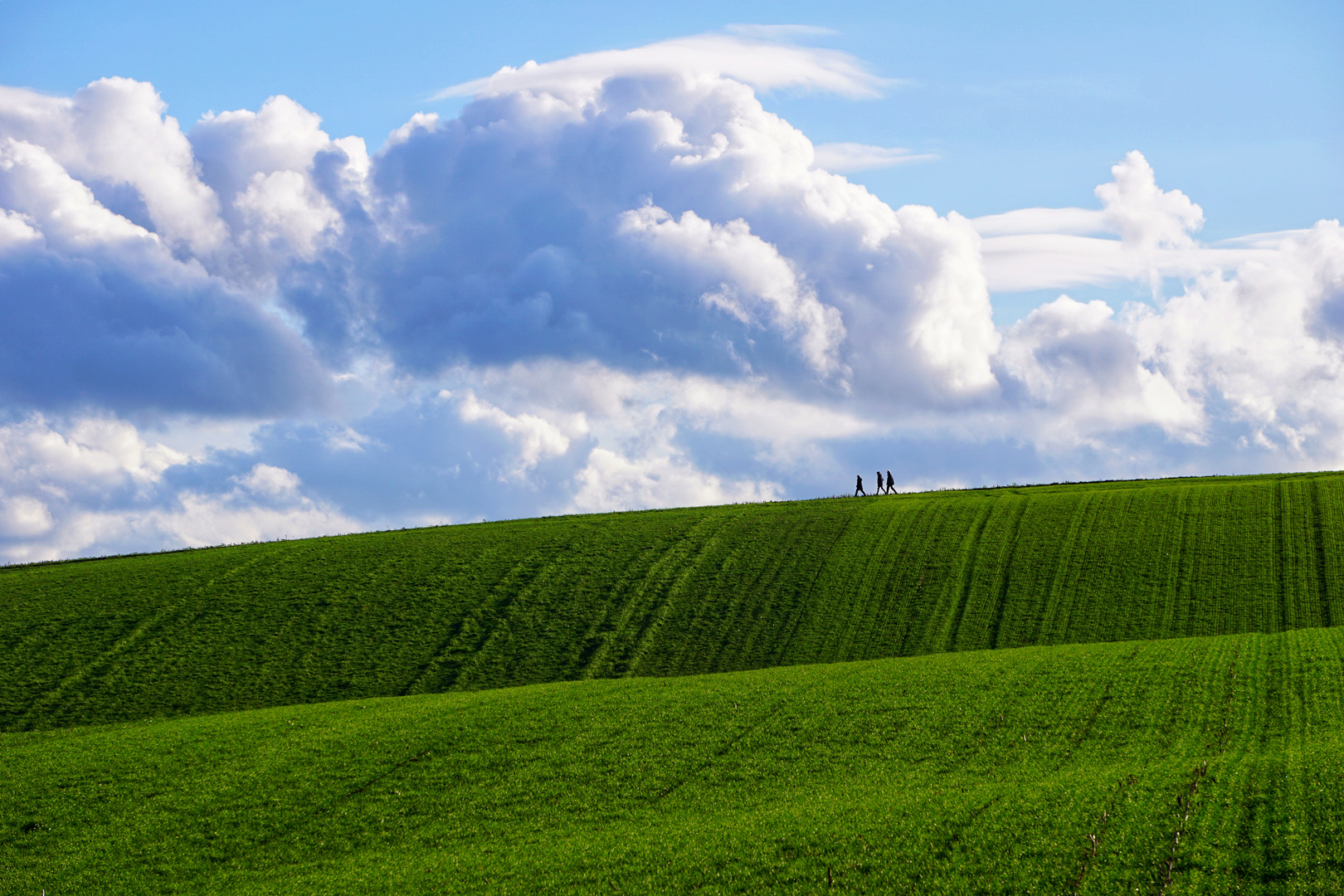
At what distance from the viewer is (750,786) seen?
1217 inches

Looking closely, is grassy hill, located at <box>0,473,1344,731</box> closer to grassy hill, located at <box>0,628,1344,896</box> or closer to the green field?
the green field

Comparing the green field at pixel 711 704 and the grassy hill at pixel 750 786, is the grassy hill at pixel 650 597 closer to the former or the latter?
the green field at pixel 711 704

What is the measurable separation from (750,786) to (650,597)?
29.0m

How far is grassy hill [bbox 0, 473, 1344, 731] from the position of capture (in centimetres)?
5088

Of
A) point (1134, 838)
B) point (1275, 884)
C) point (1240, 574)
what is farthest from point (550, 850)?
point (1240, 574)

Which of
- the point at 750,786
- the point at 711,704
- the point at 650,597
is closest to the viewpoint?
the point at 750,786

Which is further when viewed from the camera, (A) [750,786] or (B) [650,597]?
(B) [650,597]

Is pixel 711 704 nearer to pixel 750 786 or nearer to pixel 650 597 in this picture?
pixel 750 786

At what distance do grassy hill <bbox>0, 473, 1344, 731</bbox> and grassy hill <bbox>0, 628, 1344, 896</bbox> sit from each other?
7075mm

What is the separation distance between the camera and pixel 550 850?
26.8m

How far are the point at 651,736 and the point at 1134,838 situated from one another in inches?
689

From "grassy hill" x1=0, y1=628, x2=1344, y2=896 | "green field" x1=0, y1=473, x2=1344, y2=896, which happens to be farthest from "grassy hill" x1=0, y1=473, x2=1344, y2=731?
"grassy hill" x1=0, y1=628, x2=1344, y2=896

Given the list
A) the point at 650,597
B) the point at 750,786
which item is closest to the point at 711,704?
the point at 750,786

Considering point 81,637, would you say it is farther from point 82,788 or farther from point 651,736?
point 651,736
